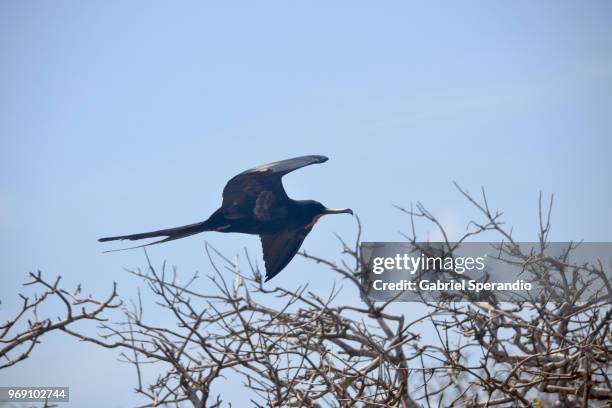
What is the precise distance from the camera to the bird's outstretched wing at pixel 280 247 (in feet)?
17.2

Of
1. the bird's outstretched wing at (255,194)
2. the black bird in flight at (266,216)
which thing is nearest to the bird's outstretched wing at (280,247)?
the black bird in flight at (266,216)

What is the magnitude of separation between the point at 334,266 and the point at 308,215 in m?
1.70

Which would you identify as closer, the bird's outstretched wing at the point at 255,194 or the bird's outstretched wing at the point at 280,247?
the bird's outstretched wing at the point at 255,194

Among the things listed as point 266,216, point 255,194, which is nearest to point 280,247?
point 266,216

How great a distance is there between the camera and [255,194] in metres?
5.05

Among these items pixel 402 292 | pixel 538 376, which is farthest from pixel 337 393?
pixel 538 376

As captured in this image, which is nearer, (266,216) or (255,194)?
(255,194)

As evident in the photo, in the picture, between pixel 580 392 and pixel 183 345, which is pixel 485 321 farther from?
pixel 183 345

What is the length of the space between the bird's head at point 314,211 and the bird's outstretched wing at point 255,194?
131 millimetres

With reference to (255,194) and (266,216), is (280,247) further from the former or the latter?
(255,194)

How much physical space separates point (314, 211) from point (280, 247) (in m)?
0.28

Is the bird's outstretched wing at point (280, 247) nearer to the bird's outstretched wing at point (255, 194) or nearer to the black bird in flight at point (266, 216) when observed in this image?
the black bird in flight at point (266, 216)

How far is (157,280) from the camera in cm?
326

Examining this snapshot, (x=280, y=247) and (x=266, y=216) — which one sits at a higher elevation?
(x=266, y=216)
